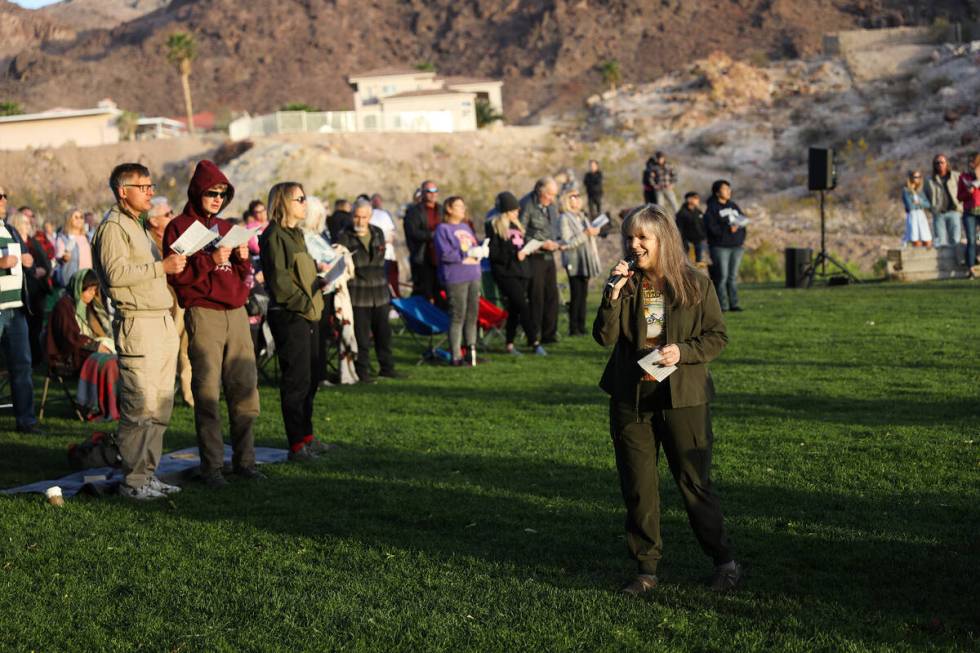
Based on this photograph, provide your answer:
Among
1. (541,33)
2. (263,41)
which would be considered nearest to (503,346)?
(541,33)

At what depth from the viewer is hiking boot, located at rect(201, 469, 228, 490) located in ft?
27.0

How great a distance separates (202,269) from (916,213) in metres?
17.5

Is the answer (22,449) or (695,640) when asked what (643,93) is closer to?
(22,449)

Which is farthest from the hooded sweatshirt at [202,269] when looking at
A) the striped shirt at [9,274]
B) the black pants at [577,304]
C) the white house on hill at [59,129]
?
the white house on hill at [59,129]

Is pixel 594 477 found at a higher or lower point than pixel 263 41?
lower

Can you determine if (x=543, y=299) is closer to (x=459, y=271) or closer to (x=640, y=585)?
(x=459, y=271)

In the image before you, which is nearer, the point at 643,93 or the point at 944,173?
the point at 944,173

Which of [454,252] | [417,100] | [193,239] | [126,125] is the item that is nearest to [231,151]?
[126,125]

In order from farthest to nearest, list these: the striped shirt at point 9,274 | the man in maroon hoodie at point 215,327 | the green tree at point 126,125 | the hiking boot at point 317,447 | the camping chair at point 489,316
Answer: the green tree at point 126,125 < the camping chair at point 489,316 < the striped shirt at point 9,274 < the hiking boot at point 317,447 < the man in maroon hoodie at point 215,327

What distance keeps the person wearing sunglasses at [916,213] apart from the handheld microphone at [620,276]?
18.2 metres

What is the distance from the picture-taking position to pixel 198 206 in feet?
26.5

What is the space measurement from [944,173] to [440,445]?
15002 mm

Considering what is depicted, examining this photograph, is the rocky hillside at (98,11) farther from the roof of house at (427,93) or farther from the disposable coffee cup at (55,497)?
the disposable coffee cup at (55,497)

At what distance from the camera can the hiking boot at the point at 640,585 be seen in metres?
5.52
